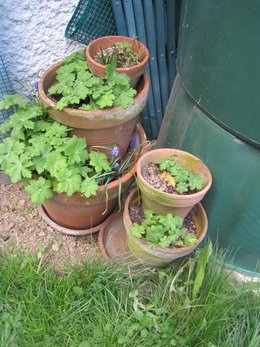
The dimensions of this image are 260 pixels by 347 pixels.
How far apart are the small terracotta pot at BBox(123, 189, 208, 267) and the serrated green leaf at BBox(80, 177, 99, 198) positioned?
195 millimetres

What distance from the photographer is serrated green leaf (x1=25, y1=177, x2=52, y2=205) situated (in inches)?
68.0

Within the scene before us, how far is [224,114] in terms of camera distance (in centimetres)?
163

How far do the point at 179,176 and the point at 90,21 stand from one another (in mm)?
924

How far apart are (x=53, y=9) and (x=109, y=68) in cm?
57

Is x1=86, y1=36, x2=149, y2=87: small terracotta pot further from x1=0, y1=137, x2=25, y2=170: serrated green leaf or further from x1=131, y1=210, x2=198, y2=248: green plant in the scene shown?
x1=131, y1=210, x2=198, y2=248: green plant

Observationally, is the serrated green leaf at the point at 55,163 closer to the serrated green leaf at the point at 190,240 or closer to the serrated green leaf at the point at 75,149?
the serrated green leaf at the point at 75,149

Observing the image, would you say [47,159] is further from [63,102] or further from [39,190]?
[63,102]

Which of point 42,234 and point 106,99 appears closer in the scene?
point 106,99

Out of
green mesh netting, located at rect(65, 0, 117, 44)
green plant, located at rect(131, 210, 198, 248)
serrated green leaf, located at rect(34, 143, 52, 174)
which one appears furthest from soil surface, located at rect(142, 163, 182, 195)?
green mesh netting, located at rect(65, 0, 117, 44)

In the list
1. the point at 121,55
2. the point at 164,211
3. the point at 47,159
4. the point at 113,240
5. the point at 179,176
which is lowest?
the point at 113,240

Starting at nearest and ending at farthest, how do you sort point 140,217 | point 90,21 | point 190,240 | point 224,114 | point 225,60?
1. point 225,60
2. point 224,114
3. point 190,240
4. point 140,217
5. point 90,21

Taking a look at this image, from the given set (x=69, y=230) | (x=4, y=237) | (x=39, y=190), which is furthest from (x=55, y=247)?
(x=39, y=190)

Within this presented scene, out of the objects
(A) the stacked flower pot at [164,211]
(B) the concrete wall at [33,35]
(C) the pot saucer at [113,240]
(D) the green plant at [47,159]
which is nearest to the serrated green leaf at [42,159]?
(D) the green plant at [47,159]

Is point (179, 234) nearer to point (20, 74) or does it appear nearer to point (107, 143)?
point (107, 143)
